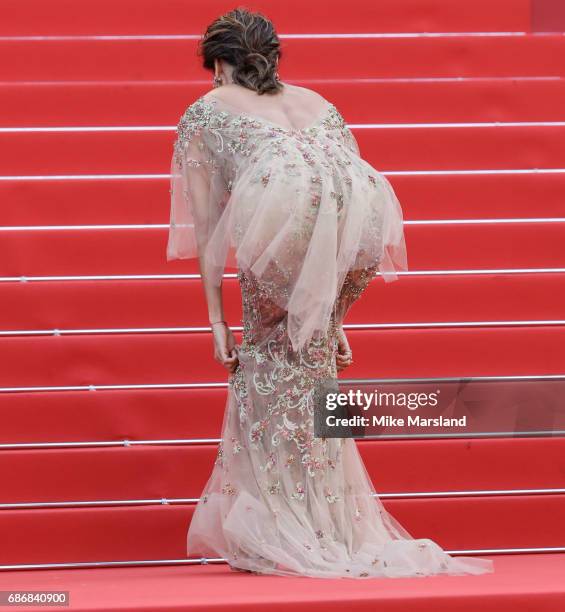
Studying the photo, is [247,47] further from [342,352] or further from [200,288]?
[200,288]

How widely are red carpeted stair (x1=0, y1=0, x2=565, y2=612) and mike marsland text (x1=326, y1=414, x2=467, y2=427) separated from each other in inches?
5.0

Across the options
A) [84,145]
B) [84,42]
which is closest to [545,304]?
[84,145]

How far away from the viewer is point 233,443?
2.84m

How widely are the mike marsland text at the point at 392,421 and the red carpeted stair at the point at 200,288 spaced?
13cm

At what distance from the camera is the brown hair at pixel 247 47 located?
2.81 metres

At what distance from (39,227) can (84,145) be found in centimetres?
36

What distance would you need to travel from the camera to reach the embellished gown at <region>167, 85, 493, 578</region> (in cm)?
266

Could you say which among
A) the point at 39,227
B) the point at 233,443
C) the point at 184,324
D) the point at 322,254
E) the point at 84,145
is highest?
the point at 84,145

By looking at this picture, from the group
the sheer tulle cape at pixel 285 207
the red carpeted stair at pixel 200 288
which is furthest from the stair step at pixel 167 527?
the sheer tulle cape at pixel 285 207

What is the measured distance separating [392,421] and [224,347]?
22.4 inches

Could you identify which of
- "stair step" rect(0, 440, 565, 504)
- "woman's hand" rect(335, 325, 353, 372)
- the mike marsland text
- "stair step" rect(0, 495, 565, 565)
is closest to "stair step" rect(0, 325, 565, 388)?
"stair step" rect(0, 440, 565, 504)

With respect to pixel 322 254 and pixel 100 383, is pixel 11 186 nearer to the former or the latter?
pixel 100 383

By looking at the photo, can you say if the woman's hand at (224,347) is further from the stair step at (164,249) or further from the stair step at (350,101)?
the stair step at (350,101)

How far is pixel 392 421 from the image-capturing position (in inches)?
124
